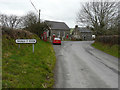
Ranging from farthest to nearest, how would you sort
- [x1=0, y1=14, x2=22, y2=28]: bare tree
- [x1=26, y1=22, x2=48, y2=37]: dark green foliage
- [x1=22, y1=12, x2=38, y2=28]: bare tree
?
[x1=0, y1=14, x2=22, y2=28]: bare tree
[x1=22, y1=12, x2=38, y2=28]: bare tree
[x1=26, y1=22, x2=48, y2=37]: dark green foliage

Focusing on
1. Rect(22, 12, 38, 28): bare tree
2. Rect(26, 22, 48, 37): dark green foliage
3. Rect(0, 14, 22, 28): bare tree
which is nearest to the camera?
Rect(26, 22, 48, 37): dark green foliage

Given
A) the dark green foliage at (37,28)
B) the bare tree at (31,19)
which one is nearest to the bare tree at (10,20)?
the bare tree at (31,19)

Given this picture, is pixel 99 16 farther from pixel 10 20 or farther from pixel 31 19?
pixel 10 20

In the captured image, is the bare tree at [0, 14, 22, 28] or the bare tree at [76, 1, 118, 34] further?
the bare tree at [0, 14, 22, 28]

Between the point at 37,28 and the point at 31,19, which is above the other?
the point at 31,19

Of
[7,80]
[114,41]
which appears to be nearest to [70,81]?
[7,80]

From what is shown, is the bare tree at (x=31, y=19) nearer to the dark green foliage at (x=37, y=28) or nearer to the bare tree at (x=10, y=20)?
the dark green foliage at (x=37, y=28)

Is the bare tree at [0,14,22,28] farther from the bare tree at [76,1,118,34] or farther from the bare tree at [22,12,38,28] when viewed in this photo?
the bare tree at [76,1,118,34]

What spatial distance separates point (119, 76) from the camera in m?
6.53

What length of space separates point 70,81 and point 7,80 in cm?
275

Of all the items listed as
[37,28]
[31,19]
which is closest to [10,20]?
[31,19]

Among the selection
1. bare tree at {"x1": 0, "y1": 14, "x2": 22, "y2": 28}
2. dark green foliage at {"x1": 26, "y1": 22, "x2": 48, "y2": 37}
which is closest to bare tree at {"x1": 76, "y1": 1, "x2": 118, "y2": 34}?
dark green foliage at {"x1": 26, "y1": 22, "x2": 48, "y2": 37}

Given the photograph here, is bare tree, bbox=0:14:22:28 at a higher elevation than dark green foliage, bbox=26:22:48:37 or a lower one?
higher

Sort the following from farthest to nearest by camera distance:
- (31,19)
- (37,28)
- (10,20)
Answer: (10,20) → (31,19) → (37,28)
